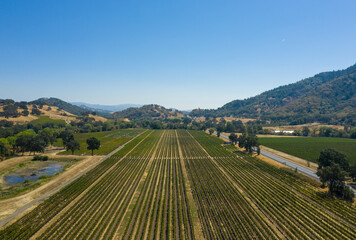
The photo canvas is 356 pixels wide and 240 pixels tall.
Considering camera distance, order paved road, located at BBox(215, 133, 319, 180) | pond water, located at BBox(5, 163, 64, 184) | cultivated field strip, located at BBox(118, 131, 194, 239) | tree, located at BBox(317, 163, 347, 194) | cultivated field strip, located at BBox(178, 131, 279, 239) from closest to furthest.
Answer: cultivated field strip, located at BBox(178, 131, 279, 239) < cultivated field strip, located at BBox(118, 131, 194, 239) < tree, located at BBox(317, 163, 347, 194) < pond water, located at BBox(5, 163, 64, 184) < paved road, located at BBox(215, 133, 319, 180)

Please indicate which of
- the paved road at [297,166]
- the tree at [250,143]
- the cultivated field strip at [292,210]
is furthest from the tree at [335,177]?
the tree at [250,143]

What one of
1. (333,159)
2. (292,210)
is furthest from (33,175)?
(333,159)

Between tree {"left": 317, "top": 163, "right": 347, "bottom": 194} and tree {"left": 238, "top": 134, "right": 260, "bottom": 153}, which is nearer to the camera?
tree {"left": 317, "top": 163, "right": 347, "bottom": 194}

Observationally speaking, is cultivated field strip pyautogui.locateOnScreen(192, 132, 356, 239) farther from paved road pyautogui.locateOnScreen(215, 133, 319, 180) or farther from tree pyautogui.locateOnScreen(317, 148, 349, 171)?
tree pyautogui.locateOnScreen(317, 148, 349, 171)

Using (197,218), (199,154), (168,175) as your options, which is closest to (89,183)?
(168,175)

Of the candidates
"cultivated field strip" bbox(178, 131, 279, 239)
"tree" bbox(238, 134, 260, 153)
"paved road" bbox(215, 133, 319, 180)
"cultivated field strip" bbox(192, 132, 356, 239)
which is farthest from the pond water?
"paved road" bbox(215, 133, 319, 180)

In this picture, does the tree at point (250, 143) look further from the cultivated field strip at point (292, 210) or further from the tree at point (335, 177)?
the tree at point (335, 177)

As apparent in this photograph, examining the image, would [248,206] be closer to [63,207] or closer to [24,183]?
[63,207]

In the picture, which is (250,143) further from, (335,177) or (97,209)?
(97,209)
